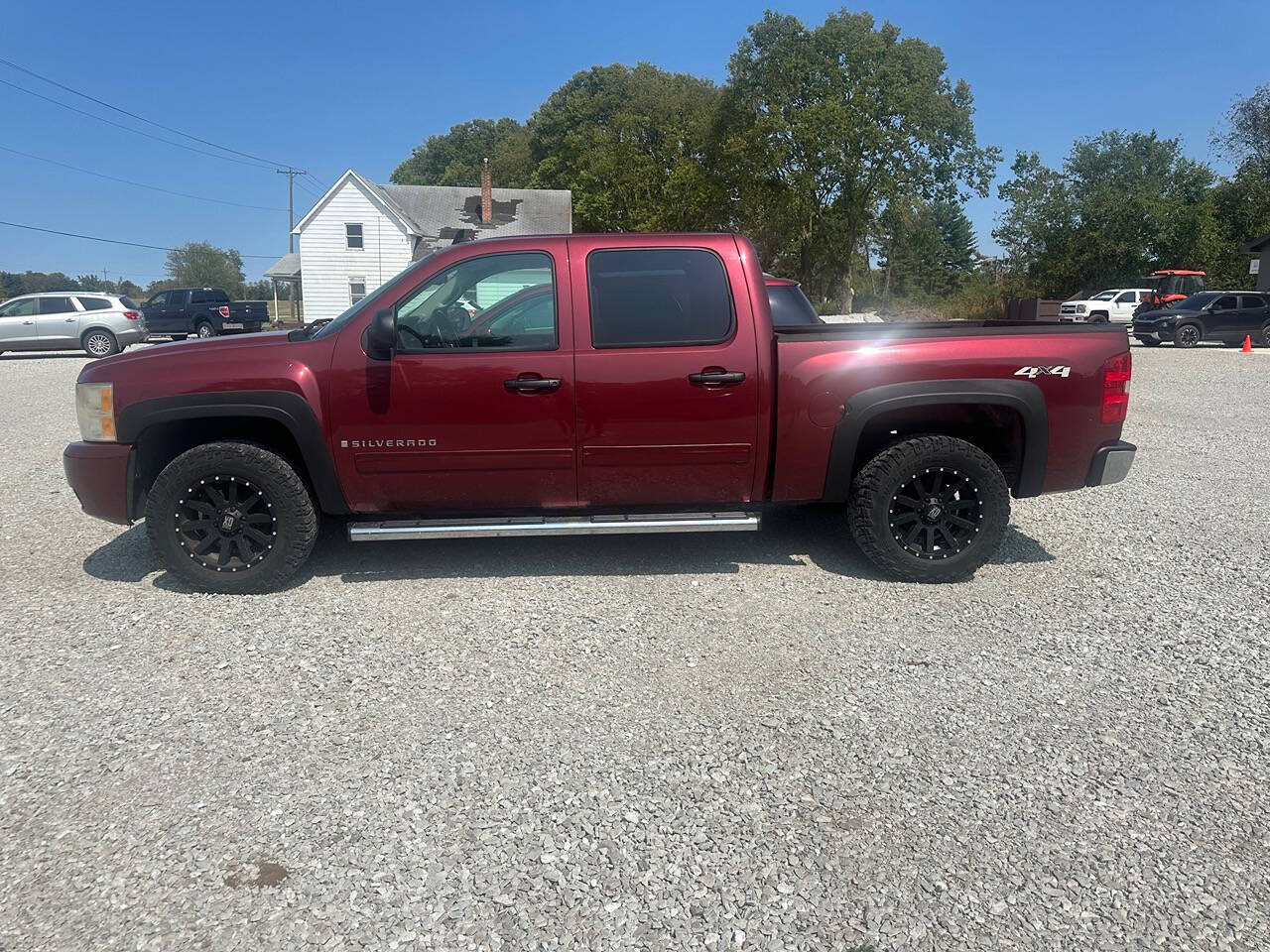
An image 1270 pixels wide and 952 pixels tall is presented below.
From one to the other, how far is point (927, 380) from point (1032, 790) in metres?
2.35

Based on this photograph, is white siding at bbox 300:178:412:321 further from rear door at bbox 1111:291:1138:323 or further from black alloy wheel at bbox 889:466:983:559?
black alloy wheel at bbox 889:466:983:559

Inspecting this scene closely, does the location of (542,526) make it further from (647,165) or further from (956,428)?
(647,165)

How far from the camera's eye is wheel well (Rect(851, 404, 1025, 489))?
498cm

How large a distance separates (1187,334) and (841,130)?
22.6m

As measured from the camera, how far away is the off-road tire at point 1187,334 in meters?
26.0

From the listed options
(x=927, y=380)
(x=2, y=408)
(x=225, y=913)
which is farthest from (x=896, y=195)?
(x=225, y=913)

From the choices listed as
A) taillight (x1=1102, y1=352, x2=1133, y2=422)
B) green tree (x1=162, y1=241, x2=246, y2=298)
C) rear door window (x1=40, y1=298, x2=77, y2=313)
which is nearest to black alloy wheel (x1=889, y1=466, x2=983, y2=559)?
taillight (x1=1102, y1=352, x2=1133, y2=422)

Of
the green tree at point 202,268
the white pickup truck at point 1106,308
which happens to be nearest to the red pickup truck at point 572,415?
the white pickup truck at point 1106,308

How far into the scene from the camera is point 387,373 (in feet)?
15.2

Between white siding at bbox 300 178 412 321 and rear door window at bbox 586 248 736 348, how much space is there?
40.5 meters

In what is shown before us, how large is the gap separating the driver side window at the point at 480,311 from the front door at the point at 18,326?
22743 mm

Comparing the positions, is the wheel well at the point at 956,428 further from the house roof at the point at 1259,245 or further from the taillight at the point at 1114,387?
the house roof at the point at 1259,245

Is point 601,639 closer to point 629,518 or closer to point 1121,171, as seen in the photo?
point 629,518

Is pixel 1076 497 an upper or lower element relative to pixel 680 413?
lower
